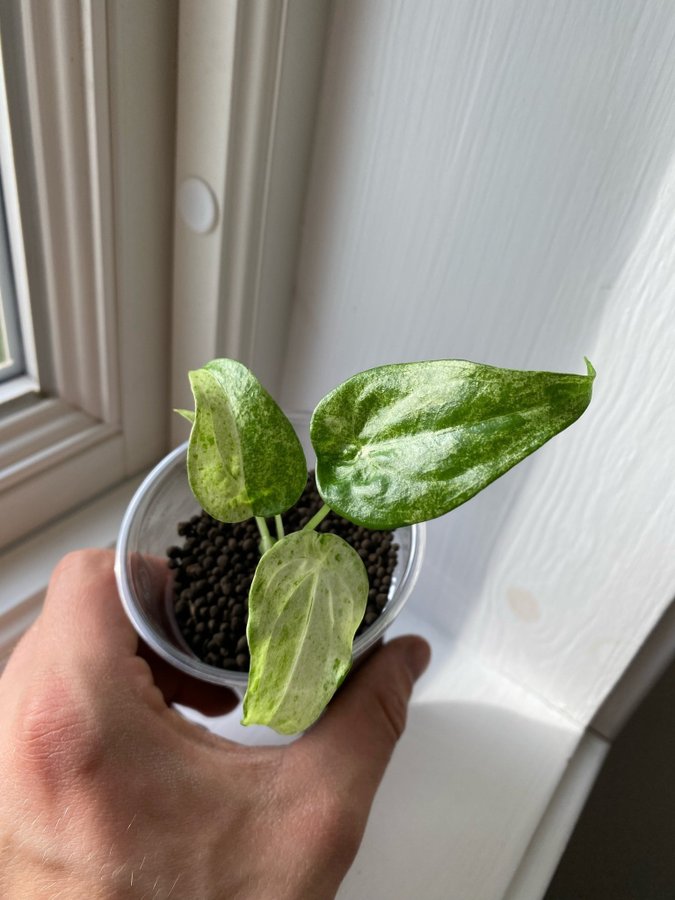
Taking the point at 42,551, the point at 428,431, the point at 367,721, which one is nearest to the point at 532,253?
the point at 428,431

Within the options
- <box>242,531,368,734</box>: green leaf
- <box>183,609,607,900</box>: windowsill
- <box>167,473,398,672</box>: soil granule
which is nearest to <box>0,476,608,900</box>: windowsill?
<box>183,609,607,900</box>: windowsill

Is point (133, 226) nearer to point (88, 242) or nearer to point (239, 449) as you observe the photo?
point (88, 242)

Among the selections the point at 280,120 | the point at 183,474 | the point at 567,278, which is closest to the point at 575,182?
the point at 567,278

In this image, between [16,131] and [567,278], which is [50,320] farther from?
[567,278]

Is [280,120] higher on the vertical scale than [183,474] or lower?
higher

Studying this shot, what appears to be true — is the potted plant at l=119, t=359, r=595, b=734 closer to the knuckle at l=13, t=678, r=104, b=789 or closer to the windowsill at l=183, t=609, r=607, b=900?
the knuckle at l=13, t=678, r=104, b=789

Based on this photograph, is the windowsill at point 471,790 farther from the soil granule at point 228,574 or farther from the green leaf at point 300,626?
the green leaf at point 300,626

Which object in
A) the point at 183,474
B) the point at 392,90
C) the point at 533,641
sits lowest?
the point at 533,641

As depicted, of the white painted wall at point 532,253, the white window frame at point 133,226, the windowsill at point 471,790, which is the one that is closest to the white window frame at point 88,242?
the white window frame at point 133,226
